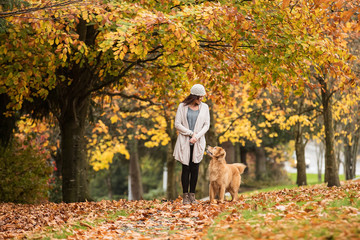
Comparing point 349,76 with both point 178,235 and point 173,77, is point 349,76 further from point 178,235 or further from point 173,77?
point 178,235

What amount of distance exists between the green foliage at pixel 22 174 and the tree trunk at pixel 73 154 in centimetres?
237

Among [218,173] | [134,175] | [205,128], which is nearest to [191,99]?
[205,128]

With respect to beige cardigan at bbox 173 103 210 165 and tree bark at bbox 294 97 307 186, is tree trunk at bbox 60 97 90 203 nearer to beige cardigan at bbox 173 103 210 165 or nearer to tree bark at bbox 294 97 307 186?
beige cardigan at bbox 173 103 210 165

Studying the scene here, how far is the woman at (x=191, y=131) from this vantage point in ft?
25.5

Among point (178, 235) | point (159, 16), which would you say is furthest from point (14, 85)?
point (178, 235)

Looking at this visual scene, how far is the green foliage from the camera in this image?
12766mm

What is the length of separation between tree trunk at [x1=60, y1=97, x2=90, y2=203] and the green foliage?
A: 2.37 metres

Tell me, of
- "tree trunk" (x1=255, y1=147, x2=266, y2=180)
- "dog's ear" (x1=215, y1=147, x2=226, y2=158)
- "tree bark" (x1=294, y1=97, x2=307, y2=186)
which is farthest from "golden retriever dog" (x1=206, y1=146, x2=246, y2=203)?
"tree trunk" (x1=255, y1=147, x2=266, y2=180)

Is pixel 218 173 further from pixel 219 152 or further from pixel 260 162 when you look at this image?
pixel 260 162

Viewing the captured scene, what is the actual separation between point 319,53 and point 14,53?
6.57 metres

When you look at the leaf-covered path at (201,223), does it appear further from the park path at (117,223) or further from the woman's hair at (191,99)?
the woman's hair at (191,99)

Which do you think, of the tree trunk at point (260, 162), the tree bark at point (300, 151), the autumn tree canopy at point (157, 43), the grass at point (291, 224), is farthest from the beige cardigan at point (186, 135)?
the tree trunk at point (260, 162)

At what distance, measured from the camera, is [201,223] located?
20.0 ft

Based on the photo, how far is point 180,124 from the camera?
7.83 m
